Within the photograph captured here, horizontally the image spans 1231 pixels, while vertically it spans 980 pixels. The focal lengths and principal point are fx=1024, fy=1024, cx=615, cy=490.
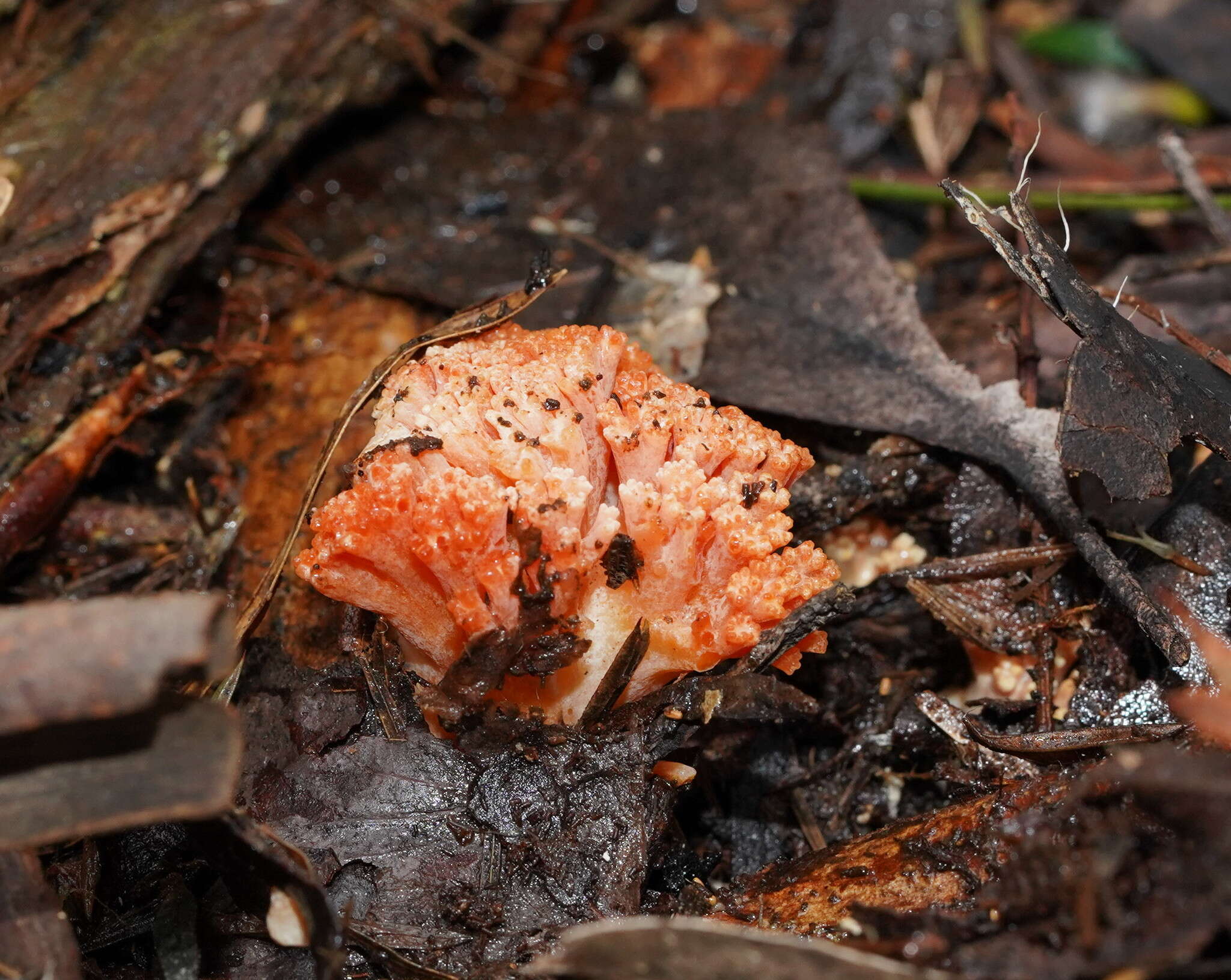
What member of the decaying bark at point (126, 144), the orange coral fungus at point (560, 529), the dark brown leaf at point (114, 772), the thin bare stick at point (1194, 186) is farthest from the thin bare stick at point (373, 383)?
the thin bare stick at point (1194, 186)

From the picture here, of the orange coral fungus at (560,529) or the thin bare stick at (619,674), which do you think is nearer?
the orange coral fungus at (560,529)

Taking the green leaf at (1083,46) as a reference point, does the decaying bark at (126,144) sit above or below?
above

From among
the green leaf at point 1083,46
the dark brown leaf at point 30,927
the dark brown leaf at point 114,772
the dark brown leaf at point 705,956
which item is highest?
the dark brown leaf at point 114,772

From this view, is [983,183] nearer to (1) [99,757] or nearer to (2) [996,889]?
(2) [996,889]

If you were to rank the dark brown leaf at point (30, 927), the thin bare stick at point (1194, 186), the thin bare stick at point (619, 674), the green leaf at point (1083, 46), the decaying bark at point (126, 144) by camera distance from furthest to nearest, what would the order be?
1. the green leaf at point (1083, 46)
2. the thin bare stick at point (1194, 186)
3. the decaying bark at point (126, 144)
4. the thin bare stick at point (619, 674)
5. the dark brown leaf at point (30, 927)

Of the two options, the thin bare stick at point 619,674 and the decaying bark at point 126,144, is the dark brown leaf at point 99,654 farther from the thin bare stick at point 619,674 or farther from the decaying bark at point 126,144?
the decaying bark at point 126,144

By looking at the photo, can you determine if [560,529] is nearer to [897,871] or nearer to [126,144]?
[897,871]

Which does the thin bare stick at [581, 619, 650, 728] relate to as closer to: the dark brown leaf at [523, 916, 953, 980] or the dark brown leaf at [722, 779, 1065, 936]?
the dark brown leaf at [722, 779, 1065, 936]

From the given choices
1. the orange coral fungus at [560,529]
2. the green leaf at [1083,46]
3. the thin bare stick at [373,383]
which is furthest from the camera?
the green leaf at [1083,46]

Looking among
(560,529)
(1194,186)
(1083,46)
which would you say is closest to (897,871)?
(560,529)
